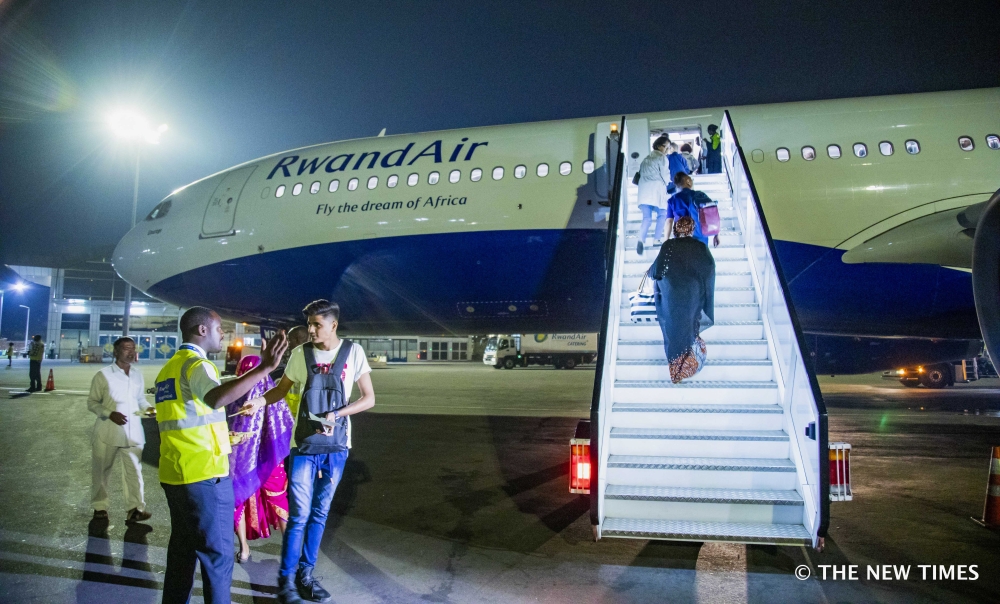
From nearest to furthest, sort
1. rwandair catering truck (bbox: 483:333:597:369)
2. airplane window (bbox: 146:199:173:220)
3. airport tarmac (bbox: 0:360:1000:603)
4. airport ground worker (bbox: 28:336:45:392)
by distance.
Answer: airport tarmac (bbox: 0:360:1000:603)
airplane window (bbox: 146:199:173:220)
airport ground worker (bbox: 28:336:45:392)
rwandair catering truck (bbox: 483:333:597:369)

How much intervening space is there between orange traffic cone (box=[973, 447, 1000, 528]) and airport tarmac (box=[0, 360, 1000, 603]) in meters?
0.19

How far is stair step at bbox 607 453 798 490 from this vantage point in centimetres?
380

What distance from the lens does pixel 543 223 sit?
846 cm

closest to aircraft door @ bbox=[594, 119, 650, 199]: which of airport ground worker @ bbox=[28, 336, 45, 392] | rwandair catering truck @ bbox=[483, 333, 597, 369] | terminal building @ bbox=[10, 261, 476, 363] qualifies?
airport ground worker @ bbox=[28, 336, 45, 392]

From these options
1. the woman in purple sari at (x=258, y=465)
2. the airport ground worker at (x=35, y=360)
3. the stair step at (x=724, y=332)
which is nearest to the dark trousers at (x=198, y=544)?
the woman in purple sari at (x=258, y=465)

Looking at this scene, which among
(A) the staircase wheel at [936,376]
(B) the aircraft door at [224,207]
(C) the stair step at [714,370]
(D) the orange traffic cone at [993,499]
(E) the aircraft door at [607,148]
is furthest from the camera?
(A) the staircase wheel at [936,376]

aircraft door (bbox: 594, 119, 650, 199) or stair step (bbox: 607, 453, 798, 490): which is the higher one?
aircraft door (bbox: 594, 119, 650, 199)

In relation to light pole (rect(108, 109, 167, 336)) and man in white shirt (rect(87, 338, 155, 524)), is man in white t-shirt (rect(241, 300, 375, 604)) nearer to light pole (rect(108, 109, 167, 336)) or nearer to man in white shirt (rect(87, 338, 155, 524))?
man in white shirt (rect(87, 338, 155, 524))

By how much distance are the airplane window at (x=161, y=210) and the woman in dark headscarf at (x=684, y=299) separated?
1056 centimetres

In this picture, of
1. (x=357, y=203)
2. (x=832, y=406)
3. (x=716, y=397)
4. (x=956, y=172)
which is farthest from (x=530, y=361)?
(x=716, y=397)

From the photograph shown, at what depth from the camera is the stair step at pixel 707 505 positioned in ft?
11.6

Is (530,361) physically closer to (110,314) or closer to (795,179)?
(795,179)

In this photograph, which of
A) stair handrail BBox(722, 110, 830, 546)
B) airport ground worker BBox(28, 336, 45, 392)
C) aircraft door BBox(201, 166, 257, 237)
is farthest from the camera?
airport ground worker BBox(28, 336, 45, 392)

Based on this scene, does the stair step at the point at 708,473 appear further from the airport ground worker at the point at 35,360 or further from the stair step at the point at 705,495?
the airport ground worker at the point at 35,360
